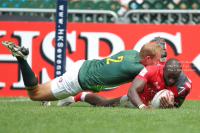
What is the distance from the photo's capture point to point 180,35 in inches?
386

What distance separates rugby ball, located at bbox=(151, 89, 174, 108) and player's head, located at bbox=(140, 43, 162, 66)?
536 mm

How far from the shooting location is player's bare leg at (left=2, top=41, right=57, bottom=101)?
6.16 meters

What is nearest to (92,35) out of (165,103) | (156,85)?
(156,85)

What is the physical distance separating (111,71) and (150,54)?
2.18ft

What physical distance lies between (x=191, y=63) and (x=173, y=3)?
8.08 feet

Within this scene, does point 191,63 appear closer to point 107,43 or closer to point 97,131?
point 107,43

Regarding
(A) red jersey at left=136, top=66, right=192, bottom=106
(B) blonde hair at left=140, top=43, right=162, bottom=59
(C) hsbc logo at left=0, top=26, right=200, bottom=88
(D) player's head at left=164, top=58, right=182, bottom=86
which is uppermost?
(B) blonde hair at left=140, top=43, right=162, bottom=59

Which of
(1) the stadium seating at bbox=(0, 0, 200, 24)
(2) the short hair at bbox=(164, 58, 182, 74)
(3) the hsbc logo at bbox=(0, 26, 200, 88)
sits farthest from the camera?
(1) the stadium seating at bbox=(0, 0, 200, 24)

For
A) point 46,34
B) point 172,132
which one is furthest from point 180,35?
point 172,132

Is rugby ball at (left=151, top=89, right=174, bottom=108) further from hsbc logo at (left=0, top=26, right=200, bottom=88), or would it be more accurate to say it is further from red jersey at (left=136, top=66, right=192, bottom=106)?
hsbc logo at (left=0, top=26, right=200, bottom=88)

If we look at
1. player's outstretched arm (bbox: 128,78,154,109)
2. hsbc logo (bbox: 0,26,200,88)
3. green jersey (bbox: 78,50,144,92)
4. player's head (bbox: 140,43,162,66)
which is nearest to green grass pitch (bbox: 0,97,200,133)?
player's outstretched arm (bbox: 128,78,154,109)

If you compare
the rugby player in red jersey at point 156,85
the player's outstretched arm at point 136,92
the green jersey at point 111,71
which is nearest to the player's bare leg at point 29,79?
the green jersey at point 111,71

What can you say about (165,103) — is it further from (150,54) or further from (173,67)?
(150,54)

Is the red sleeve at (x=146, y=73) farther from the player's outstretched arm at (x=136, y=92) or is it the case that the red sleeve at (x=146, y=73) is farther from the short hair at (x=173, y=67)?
the short hair at (x=173, y=67)
